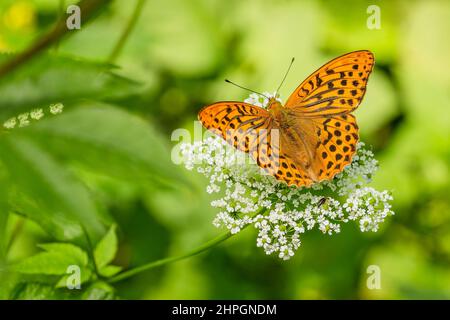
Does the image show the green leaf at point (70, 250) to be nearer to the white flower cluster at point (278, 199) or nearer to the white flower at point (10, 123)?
the white flower cluster at point (278, 199)

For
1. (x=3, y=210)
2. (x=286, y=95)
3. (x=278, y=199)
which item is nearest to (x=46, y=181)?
(x=3, y=210)

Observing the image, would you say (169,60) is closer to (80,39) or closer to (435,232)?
(80,39)

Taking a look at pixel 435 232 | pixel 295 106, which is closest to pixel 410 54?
pixel 435 232

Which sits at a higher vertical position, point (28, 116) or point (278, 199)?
point (278, 199)

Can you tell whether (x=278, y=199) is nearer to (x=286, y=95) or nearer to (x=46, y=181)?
(x=46, y=181)

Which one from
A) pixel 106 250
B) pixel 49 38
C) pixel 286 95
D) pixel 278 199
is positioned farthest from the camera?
pixel 286 95

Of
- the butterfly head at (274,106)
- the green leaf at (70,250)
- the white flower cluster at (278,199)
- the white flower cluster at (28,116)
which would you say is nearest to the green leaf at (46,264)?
the green leaf at (70,250)
